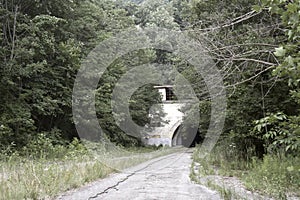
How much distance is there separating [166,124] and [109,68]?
11429 mm

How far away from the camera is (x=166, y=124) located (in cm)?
2639

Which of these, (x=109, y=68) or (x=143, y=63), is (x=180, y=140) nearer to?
(x=143, y=63)

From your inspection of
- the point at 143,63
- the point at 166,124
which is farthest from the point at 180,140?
the point at 143,63

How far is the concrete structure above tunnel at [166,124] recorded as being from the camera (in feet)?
78.7

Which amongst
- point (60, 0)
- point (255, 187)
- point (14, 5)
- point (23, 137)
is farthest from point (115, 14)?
point (255, 187)

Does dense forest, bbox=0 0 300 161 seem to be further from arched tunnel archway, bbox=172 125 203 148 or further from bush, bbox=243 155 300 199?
arched tunnel archway, bbox=172 125 203 148

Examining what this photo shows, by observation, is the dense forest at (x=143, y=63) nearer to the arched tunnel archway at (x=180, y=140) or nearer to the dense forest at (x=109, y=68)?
the dense forest at (x=109, y=68)

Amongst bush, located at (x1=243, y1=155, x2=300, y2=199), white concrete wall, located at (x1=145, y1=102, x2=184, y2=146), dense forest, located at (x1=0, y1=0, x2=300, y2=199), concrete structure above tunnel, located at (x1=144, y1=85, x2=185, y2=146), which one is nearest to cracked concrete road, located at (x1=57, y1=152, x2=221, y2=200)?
bush, located at (x1=243, y1=155, x2=300, y2=199)

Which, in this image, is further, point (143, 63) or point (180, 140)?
point (180, 140)

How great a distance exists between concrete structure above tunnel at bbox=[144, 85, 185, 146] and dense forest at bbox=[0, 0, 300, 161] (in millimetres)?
3995

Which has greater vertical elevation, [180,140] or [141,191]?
[141,191]

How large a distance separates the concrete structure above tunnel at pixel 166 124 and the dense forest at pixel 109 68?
399cm

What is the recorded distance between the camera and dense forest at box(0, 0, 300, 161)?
543 centimetres

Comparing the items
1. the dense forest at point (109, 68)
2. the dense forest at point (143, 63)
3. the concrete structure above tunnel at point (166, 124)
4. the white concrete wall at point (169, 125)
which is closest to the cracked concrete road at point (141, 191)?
the dense forest at point (143, 63)
